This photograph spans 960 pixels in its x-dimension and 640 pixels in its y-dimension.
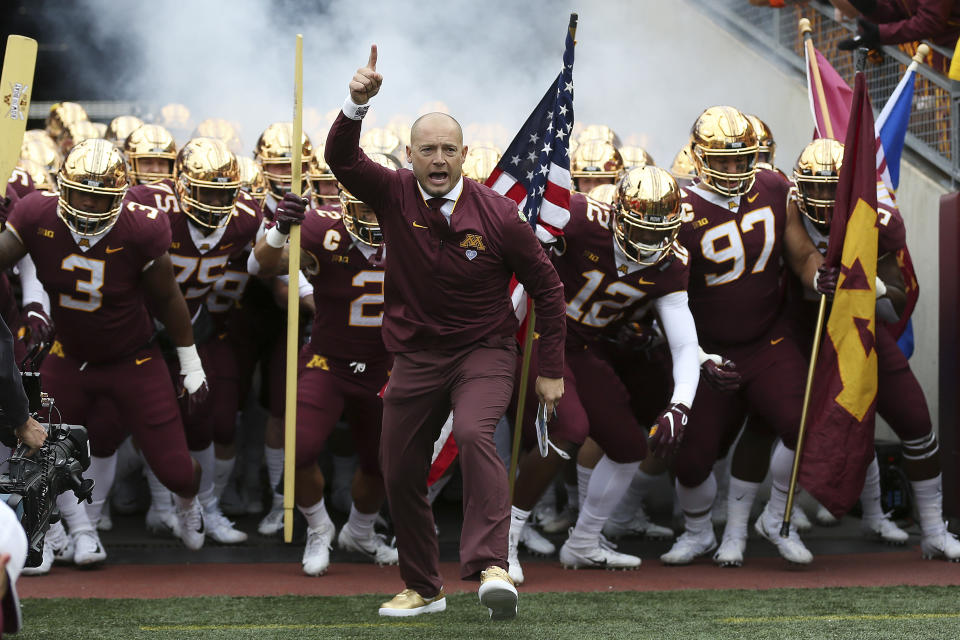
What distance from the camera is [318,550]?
564 cm

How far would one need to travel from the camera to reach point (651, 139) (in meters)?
10.1

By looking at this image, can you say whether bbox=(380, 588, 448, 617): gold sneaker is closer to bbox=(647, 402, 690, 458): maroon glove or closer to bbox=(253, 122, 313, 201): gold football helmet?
bbox=(647, 402, 690, 458): maroon glove

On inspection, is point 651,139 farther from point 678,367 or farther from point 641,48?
point 678,367

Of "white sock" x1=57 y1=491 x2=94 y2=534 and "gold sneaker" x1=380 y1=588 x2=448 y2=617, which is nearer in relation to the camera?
"gold sneaker" x1=380 y1=588 x2=448 y2=617

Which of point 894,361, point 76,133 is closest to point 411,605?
point 894,361

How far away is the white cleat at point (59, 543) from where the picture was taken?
564cm

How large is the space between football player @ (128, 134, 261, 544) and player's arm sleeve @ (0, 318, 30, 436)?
6.47 feet

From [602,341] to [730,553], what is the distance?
43.7 inches

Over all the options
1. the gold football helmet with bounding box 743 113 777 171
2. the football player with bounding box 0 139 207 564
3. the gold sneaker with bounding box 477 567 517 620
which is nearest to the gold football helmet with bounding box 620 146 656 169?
the gold football helmet with bounding box 743 113 777 171

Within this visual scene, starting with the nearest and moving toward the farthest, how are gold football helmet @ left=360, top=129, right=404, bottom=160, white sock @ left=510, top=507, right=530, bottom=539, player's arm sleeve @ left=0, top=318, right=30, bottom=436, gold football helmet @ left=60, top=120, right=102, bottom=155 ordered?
player's arm sleeve @ left=0, top=318, right=30, bottom=436 < white sock @ left=510, top=507, right=530, bottom=539 < gold football helmet @ left=360, top=129, right=404, bottom=160 < gold football helmet @ left=60, top=120, right=102, bottom=155

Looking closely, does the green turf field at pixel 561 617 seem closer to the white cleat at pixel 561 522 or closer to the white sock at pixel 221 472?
the white cleat at pixel 561 522

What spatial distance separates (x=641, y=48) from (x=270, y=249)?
5718 millimetres

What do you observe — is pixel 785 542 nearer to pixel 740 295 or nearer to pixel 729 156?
pixel 740 295

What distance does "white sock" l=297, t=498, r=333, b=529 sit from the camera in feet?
18.5
